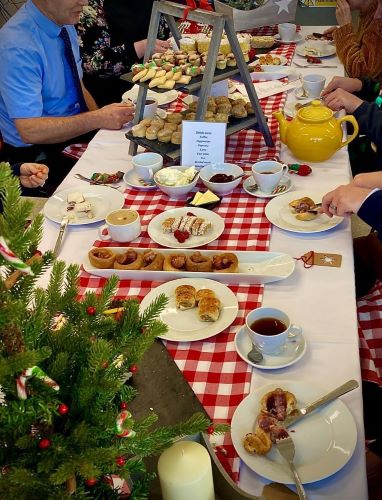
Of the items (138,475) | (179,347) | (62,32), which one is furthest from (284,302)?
(62,32)

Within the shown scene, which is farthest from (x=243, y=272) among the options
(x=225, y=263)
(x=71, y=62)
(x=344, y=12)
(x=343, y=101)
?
(x=344, y=12)

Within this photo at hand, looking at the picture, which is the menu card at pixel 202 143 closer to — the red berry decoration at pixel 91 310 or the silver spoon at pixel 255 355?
the silver spoon at pixel 255 355

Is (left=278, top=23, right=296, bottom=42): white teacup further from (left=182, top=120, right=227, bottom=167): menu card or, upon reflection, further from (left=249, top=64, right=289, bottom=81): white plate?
(left=182, top=120, right=227, bottom=167): menu card

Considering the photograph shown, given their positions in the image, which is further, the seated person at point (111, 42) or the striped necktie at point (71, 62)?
the seated person at point (111, 42)

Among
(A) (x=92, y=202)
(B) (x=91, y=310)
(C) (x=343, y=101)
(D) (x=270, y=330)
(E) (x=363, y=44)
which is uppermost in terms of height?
(B) (x=91, y=310)

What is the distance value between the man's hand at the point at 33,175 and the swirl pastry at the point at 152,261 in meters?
0.68

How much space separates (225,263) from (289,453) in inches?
22.6

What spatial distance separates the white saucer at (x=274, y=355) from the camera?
112 centimetres

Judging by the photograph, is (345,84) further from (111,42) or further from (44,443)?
(44,443)

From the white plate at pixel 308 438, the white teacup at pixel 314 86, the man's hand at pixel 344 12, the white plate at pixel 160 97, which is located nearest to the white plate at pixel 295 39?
the man's hand at pixel 344 12

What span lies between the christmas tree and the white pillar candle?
25 mm

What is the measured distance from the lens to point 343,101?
86.0 inches

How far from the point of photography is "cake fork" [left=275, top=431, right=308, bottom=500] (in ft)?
2.84

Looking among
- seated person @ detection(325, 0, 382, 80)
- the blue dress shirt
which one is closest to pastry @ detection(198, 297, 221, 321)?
the blue dress shirt
